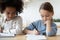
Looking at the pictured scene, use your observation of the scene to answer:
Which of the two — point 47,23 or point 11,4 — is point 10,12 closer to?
point 11,4

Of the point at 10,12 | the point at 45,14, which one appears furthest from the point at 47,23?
the point at 10,12

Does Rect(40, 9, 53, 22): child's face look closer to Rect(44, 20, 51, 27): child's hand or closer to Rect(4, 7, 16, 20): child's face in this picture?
Rect(44, 20, 51, 27): child's hand

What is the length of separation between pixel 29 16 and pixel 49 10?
0.14 m

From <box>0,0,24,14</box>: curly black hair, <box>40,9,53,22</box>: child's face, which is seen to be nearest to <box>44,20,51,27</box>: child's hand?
<box>40,9,53,22</box>: child's face

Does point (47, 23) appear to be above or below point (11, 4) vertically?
below

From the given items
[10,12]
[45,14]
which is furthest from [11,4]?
[45,14]

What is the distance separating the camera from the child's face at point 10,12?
2.66ft

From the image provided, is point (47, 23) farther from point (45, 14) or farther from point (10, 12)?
point (10, 12)

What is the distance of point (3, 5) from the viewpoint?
86cm

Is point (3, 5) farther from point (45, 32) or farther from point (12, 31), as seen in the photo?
point (45, 32)

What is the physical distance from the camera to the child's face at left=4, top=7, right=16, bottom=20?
0.81 metres

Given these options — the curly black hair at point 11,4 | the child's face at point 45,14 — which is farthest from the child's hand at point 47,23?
the curly black hair at point 11,4

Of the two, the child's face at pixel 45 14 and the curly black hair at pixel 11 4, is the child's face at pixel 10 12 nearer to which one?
the curly black hair at pixel 11 4

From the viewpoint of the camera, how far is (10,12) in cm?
81
